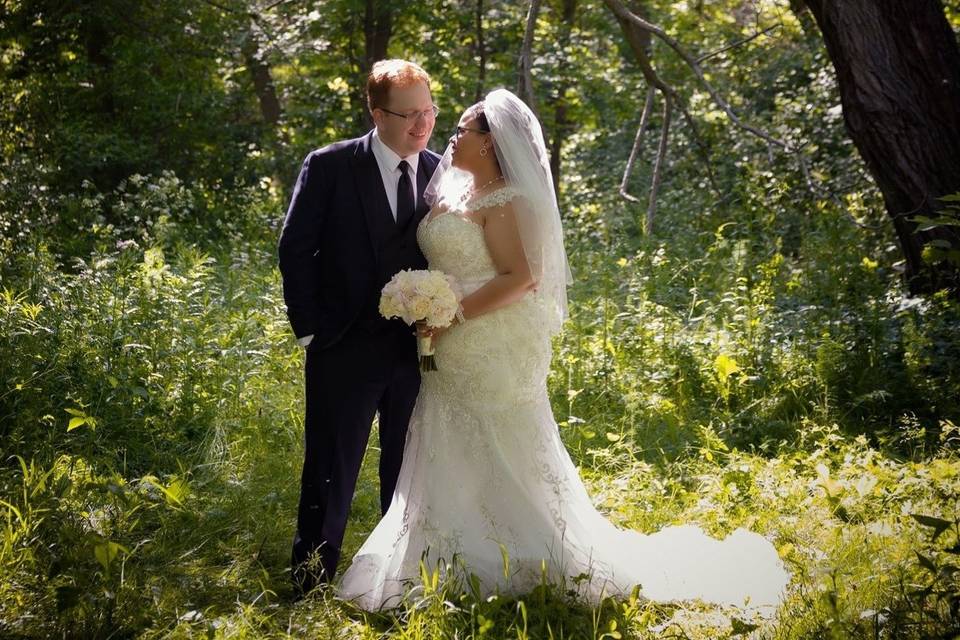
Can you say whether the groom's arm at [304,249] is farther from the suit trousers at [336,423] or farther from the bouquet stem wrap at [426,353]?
the bouquet stem wrap at [426,353]

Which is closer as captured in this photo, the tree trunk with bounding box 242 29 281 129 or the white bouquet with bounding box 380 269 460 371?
the white bouquet with bounding box 380 269 460 371

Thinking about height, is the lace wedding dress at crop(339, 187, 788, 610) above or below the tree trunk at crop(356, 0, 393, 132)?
below

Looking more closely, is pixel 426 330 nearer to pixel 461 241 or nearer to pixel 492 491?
pixel 461 241

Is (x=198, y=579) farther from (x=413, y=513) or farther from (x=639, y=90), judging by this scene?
(x=639, y=90)

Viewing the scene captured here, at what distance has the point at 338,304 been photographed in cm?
362

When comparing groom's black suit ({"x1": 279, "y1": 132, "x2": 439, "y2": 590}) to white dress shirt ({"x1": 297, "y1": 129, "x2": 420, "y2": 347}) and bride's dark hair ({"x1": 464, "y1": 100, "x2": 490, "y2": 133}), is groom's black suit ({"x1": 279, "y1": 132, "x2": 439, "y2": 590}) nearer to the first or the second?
white dress shirt ({"x1": 297, "y1": 129, "x2": 420, "y2": 347})

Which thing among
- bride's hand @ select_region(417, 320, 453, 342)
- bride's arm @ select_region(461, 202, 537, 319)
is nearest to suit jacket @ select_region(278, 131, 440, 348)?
bride's hand @ select_region(417, 320, 453, 342)

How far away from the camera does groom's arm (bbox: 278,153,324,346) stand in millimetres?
3541

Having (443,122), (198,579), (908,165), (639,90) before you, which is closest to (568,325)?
(908,165)

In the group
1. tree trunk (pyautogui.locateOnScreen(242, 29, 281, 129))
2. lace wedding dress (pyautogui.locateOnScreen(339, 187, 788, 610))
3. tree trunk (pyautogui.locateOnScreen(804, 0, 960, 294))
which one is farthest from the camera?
tree trunk (pyautogui.locateOnScreen(242, 29, 281, 129))

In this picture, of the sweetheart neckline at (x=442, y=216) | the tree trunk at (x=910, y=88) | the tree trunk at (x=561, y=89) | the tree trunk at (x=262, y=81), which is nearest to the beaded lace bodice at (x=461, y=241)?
the sweetheart neckline at (x=442, y=216)

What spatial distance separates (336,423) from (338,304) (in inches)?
17.6

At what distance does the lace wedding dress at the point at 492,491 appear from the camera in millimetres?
3646

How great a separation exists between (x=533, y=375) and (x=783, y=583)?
4.12 feet
